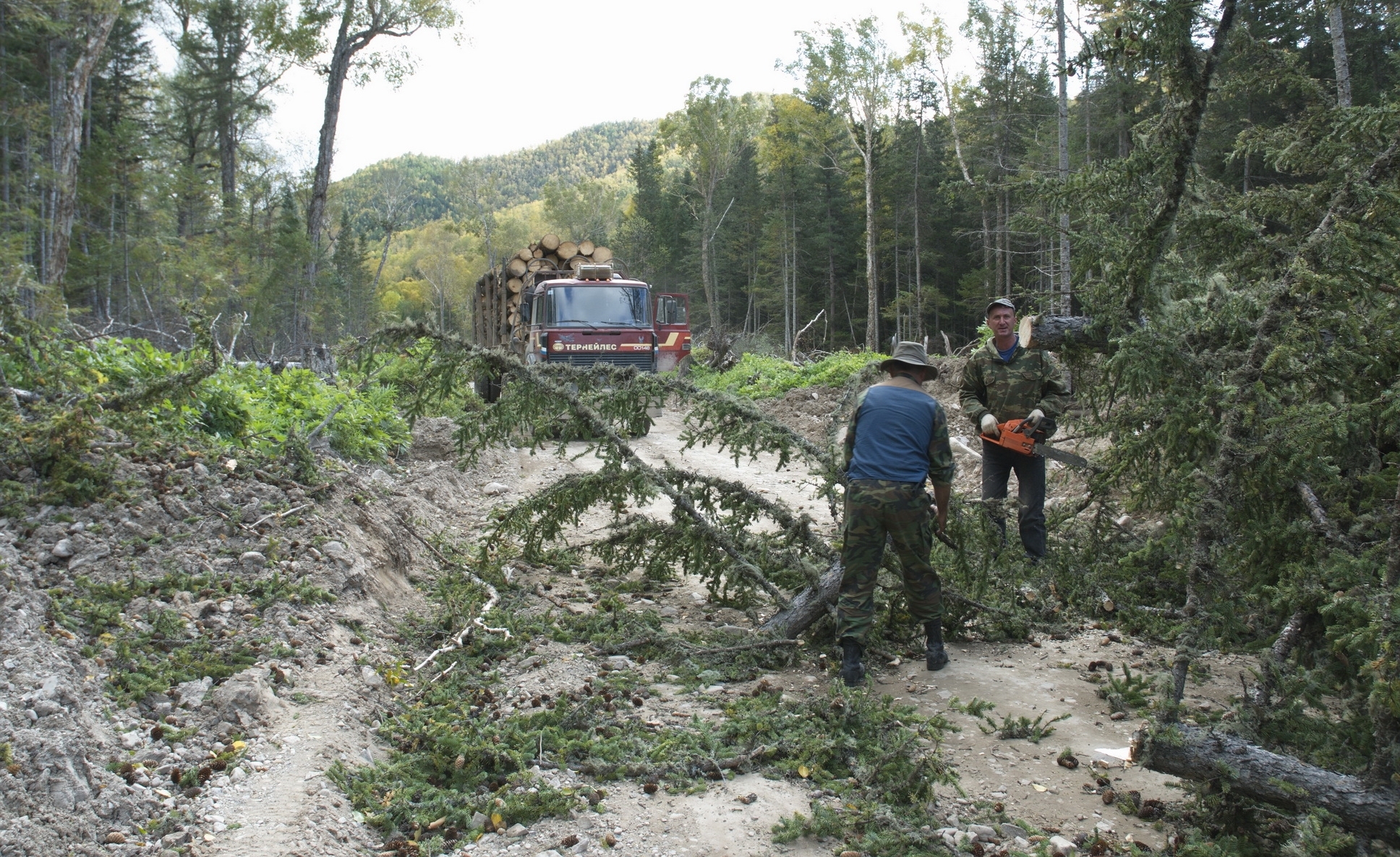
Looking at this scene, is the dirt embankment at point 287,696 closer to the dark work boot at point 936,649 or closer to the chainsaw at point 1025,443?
the dark work boot at point 936,649

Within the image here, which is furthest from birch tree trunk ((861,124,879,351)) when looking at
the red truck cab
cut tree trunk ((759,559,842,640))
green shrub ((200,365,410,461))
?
cut tree trunk ((759,559,842,640))

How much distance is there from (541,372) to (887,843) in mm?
3630

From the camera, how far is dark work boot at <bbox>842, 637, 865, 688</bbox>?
4.19 metres

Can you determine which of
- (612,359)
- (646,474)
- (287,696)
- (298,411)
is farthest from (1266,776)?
(612,359)

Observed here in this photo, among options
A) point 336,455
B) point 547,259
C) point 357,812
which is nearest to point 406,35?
point 547,259

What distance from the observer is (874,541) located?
4297mm

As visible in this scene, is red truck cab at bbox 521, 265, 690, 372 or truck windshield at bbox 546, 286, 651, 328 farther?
truck windshield at bbox 546, 286, 651, 328

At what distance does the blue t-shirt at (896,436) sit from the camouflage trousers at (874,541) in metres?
0.06

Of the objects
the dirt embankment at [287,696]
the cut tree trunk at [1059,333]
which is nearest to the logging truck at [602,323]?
the dirt embankment at [287,696]

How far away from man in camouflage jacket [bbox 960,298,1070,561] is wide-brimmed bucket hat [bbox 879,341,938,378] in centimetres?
143

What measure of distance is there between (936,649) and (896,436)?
119 centimetres

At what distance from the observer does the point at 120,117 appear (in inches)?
1195

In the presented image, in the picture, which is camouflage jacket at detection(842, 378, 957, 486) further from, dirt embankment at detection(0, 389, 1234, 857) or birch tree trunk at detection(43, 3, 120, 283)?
birch tree trunk at detection(43, 3, 120, 283)

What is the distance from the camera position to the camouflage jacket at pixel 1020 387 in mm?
5801
